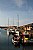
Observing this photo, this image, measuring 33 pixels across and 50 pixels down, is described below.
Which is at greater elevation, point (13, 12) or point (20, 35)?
point (13, 12)

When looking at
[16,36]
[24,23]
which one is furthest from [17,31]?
[24,23]

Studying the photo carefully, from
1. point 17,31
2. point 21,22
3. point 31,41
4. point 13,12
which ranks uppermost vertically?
point 13,12

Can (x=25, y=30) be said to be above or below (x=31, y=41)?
above

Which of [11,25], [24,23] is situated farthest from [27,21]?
[11,25]

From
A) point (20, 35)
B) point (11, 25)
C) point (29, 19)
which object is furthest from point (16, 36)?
point (29, 19)

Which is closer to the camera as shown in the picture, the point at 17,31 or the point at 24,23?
the point at 24,23

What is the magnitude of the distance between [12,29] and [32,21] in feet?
1.64

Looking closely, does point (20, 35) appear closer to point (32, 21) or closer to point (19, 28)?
point (19, 28)

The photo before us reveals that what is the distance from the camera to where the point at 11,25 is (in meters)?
2.90

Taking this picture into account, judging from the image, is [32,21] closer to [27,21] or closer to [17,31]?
[27,21]

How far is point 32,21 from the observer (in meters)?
2.91

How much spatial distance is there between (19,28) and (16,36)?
0.71ft

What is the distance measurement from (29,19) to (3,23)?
1.88ft

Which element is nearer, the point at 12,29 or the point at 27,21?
the point at 27,21
